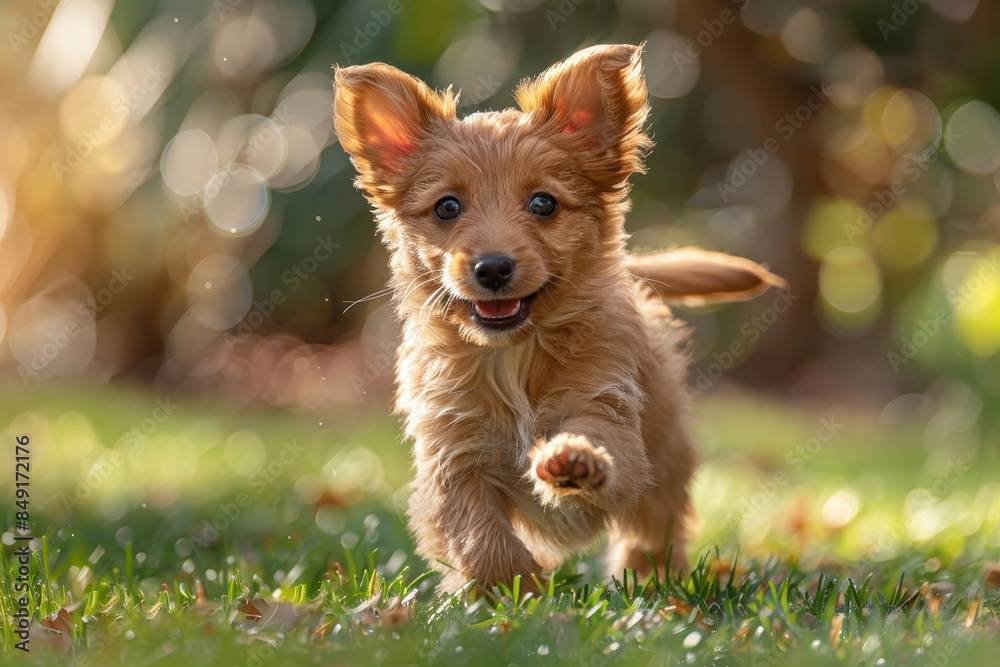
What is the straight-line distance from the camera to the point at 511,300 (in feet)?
11.1

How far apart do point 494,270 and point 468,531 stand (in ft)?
2.56

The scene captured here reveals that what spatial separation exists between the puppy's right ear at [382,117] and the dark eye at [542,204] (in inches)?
20.0

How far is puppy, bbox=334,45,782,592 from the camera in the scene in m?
3.34

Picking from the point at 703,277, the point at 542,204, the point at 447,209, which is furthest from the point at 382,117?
the point at 703,277

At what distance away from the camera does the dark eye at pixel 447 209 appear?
3568 millimetres

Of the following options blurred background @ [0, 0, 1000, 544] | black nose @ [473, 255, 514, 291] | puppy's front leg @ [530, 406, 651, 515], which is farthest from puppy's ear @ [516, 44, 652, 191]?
blurred background @ [0, 0, 1000, 544]

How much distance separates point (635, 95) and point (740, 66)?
20.3 feet

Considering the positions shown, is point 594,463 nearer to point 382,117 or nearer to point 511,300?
point 511,300

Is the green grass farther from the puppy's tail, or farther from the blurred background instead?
the blurred background

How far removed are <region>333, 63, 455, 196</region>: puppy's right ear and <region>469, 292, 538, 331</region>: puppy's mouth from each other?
2.15 ft

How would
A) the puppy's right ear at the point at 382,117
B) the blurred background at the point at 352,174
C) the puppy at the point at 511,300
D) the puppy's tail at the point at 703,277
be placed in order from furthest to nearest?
the blurred background at the point at 352,174 < the puppy's tail at the point at 703,277 < the puppy's right ear at the point at 382,117 < the puppy at the point at 511,300

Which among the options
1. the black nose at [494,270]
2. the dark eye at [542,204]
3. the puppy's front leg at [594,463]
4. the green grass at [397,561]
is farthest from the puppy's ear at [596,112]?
the green grass at [397,561]

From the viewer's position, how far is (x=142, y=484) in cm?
526

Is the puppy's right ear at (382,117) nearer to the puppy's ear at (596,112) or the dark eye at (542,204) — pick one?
the puppy's ear at (596,112)
